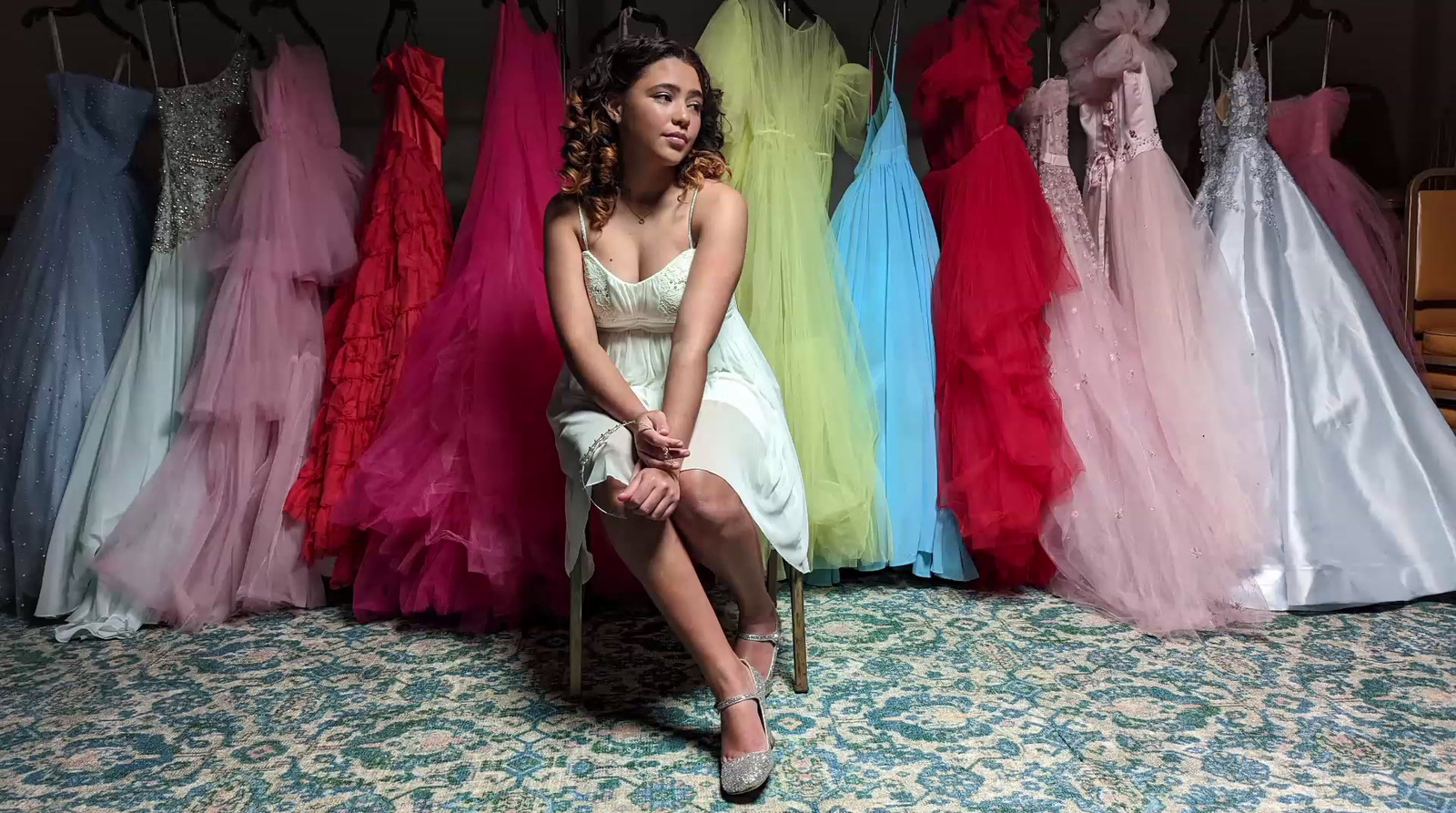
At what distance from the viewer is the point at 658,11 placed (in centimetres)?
283

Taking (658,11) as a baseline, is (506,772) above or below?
below

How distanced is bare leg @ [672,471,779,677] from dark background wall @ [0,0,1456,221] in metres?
1.58

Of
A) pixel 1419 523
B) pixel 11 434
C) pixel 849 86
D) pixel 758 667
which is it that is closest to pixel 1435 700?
pixel 1419 523

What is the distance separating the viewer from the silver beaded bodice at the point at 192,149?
2.44m

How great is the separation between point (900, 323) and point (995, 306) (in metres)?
0.24

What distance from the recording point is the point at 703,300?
1.64m

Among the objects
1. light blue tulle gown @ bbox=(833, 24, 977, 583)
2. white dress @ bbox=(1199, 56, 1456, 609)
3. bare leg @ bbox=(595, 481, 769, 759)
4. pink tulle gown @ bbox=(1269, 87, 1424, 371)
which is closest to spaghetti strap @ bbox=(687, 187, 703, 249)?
bare leg @ bbox=(595, 481, 769, 759)

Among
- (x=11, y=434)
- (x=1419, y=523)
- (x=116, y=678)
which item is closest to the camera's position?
(x=116, y=678)

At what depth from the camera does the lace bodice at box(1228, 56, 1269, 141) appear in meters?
2.48

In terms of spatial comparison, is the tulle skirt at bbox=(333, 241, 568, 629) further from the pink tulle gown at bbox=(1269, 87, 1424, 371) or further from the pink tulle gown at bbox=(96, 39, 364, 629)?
the pink tulle gown at bbox=(1269, 87, 1424, 371)

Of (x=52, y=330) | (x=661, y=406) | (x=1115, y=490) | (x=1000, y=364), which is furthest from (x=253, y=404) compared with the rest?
(x=1115, y=490)

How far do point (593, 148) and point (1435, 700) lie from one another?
1805 mm

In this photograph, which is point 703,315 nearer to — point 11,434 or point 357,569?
point 357,569

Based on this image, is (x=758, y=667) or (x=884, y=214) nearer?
(x=758, y=667)
